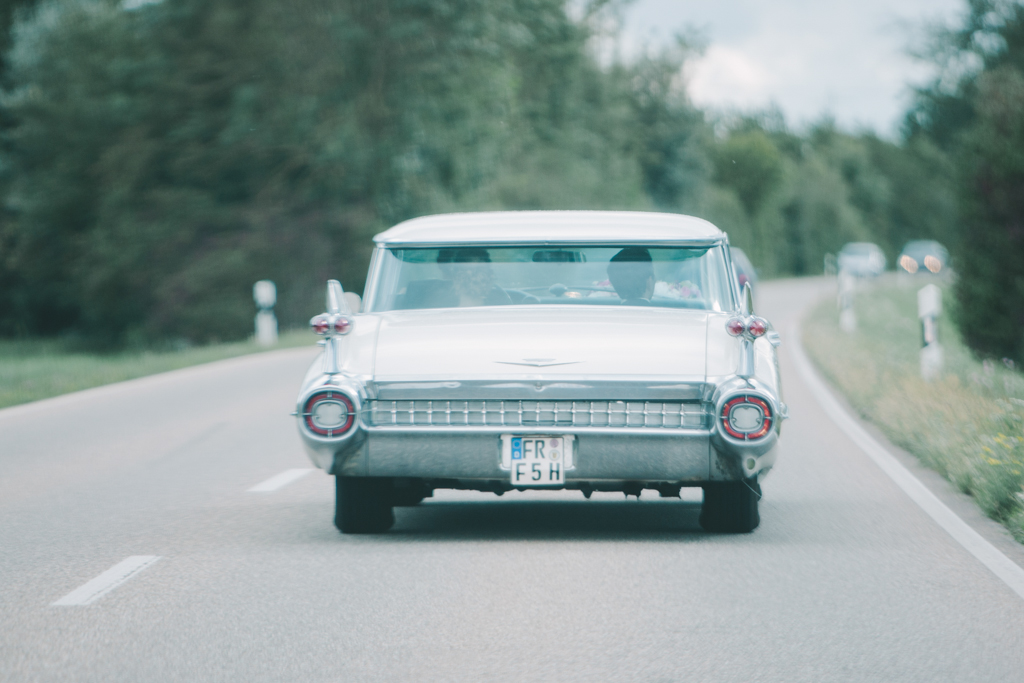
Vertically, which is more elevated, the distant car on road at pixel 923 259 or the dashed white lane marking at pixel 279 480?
the dashed white lane marking at pixel 279 480

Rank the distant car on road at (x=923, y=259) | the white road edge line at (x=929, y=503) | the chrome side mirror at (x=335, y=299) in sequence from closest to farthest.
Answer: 1. the white road edge line at (x=929, y=503)
2. the chrome side mirror at (x=335, y=299)
3. the distant car on road at (x=923, y=259)

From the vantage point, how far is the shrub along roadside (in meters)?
8.17

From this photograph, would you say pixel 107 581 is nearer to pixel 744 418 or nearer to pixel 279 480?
pixel 744 418

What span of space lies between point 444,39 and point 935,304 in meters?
22.2

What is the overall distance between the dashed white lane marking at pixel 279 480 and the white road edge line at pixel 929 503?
3881 millimetres

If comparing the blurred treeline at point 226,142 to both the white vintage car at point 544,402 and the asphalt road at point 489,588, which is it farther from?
the white vintage car at point 544,402

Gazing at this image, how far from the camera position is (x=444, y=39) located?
34906 millimetres

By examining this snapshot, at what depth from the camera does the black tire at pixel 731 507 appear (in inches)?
284

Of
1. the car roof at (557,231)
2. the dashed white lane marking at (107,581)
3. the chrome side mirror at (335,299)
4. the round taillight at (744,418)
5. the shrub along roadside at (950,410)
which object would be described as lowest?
the shrub along roadside at (950,410)

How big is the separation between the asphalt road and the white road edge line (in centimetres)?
9

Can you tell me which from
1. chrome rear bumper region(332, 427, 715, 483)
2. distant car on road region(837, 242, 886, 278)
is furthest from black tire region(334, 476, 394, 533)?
distant car on road region(837, 242, 886, 278)

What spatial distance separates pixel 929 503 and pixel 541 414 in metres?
2.88

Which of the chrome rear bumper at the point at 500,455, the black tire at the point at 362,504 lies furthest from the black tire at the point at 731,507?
the black tire at the point at 362,504

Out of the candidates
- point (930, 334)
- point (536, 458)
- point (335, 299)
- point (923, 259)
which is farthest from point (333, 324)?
point (923, 259)
